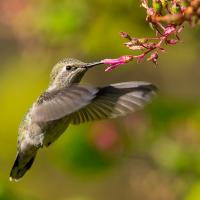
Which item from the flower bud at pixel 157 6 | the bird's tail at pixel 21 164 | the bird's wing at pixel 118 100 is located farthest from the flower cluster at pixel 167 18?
the bird's tail at pixel 21 164

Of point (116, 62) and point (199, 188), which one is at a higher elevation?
point (116, 62)

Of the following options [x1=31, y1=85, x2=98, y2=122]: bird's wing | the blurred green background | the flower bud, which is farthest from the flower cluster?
the blurred green background

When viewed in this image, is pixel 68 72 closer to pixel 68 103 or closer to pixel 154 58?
pixel 68 103

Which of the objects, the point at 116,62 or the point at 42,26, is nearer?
the point at 116,62

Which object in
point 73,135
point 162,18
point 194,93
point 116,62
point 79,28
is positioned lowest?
point 194,93

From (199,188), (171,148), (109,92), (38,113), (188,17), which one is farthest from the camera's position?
(171,148)

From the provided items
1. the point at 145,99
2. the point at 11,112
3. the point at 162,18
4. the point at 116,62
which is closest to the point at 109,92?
the point at 145,99

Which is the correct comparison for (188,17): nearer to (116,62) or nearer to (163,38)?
(163,38)
